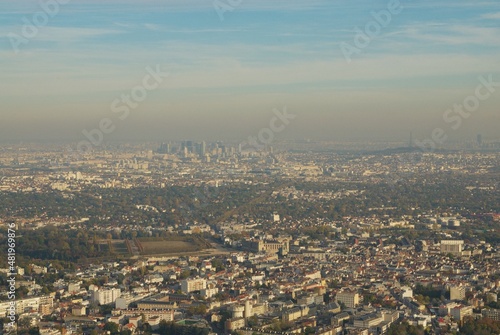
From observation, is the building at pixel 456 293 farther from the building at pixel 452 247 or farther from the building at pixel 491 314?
the building at pixel 452 247

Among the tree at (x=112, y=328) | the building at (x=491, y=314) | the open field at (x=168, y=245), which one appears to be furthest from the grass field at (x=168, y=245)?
the building at (x=491, y=314)

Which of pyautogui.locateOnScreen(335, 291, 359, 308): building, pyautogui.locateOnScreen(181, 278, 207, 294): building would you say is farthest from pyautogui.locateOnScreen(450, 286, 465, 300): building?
pyautogui.locateOnScreen(181, 278, 207, 294): building

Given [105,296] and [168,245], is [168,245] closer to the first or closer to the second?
[168,245]

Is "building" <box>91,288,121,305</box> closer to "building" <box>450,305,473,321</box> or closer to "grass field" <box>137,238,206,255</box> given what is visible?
"building" <box>450,305,473,321</box>

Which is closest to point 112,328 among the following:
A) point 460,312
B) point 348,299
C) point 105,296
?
point 105,296

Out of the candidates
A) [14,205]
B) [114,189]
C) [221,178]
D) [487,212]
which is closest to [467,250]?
[487,212]

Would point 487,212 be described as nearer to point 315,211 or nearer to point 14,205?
point 315,211

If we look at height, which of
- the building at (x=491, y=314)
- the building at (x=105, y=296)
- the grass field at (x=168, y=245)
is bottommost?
the building at (x=491, y=314)
